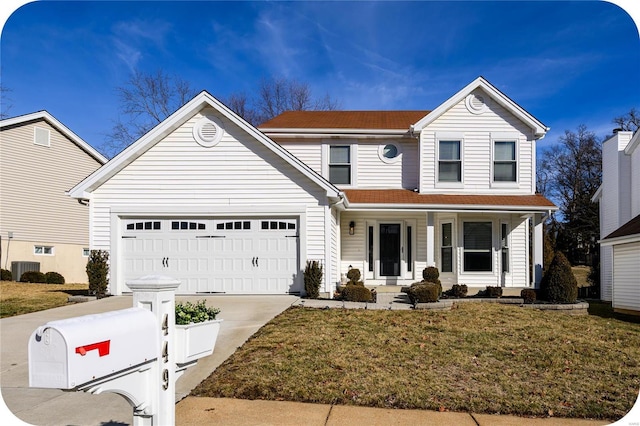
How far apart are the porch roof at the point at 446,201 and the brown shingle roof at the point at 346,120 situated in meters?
2.73

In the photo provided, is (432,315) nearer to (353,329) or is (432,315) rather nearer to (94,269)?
(353,329)

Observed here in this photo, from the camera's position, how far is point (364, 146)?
59.7ft

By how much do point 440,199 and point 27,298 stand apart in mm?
13487

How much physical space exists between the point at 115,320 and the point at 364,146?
15.5 meters

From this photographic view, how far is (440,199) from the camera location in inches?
658

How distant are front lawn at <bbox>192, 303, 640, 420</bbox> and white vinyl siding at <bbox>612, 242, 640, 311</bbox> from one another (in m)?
4.92

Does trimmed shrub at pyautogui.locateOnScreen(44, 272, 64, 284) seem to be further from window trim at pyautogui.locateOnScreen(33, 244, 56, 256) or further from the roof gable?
the roof gable

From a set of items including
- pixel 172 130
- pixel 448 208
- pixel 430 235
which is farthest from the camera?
pixel 430 235

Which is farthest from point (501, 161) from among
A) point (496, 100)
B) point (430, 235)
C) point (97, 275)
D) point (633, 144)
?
point (97, 275)

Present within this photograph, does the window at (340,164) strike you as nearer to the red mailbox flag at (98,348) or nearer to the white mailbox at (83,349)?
the white mailbox at (83,349)

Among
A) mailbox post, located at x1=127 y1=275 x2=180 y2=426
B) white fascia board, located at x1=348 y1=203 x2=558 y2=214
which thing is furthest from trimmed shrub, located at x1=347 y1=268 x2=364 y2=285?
mailbox post, located at x1=127 y1=275 x2=180 y2=426

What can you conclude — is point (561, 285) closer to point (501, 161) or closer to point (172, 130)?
point (501, 161)

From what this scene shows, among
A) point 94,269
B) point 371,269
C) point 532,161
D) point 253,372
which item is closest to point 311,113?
point 371,269

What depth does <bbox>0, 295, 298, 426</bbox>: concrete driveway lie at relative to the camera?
5.70 m
